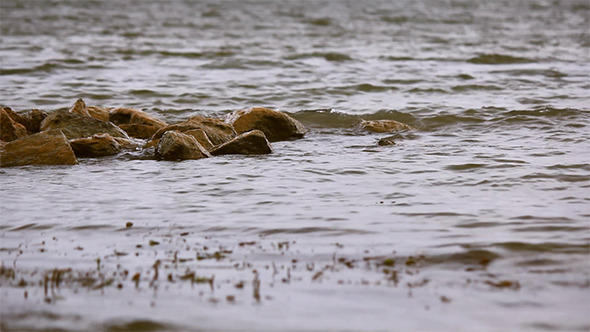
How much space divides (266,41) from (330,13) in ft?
46.7

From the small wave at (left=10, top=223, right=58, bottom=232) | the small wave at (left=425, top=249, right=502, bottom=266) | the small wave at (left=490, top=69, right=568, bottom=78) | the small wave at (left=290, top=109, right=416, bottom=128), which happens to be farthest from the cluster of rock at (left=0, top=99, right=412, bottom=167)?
the small wave at (left=490, top=69, right=568, bottom=78)

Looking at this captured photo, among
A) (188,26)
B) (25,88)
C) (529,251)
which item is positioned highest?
(188,26)

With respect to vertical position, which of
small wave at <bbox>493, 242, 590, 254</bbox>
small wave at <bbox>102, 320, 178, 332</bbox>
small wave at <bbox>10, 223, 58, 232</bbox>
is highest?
small wave at <bbox>10, 223, 58, 232</bbox>

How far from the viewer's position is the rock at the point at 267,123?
11.4 m

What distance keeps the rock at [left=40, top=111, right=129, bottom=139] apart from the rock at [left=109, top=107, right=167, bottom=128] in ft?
2.30

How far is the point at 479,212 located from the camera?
7055 mm

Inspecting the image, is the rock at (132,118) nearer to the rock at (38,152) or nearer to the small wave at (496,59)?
the rock at (38,152)

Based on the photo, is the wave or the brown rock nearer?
the brown rock

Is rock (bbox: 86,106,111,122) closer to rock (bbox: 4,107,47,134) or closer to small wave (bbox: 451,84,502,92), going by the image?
rock (bbox: 4,107,47,134)

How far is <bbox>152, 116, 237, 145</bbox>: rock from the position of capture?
10719mm

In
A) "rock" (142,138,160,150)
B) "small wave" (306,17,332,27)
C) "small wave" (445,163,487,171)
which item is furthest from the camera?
"small wave" (306,17,332,27)

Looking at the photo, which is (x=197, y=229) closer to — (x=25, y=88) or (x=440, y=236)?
(x=440, y=236)

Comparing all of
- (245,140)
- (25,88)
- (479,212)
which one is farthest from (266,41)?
(479,212)

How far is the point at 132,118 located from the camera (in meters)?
11.6
